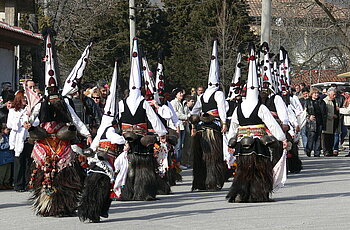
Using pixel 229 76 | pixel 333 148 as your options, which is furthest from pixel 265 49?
pixel 229 76

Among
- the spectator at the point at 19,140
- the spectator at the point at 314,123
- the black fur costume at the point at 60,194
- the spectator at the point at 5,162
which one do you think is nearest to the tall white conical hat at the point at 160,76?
the spectator at the point at 19,140

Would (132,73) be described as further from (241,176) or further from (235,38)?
(235,38)

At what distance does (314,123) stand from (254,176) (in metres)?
13.0

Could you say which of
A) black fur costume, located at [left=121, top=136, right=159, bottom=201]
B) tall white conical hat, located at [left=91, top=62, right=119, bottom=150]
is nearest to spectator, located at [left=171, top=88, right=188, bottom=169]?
black fur costume, located at [left=121, top=136, right=159, bottom=201]

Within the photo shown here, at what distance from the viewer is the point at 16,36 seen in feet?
68.4

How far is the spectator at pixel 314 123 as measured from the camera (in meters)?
25.5

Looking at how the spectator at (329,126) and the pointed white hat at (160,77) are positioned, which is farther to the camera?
the spectator at (329,126)

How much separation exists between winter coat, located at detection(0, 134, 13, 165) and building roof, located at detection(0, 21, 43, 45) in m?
4.11

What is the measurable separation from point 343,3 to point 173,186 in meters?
24.4

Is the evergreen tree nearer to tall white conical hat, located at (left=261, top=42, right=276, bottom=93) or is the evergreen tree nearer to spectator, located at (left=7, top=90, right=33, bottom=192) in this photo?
tall white conical hat, located at (left=261, top=42, right=276, bottom=93)

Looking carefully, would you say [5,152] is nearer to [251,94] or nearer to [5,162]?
[5,162]

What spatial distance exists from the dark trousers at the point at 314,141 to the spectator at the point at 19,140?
39.5 feet

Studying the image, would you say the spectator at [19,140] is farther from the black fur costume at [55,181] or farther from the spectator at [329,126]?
the spectator at [329,126]

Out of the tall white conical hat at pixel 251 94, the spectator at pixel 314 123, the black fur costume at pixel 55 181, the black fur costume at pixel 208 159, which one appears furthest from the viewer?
the spectator at pixel 314 123
